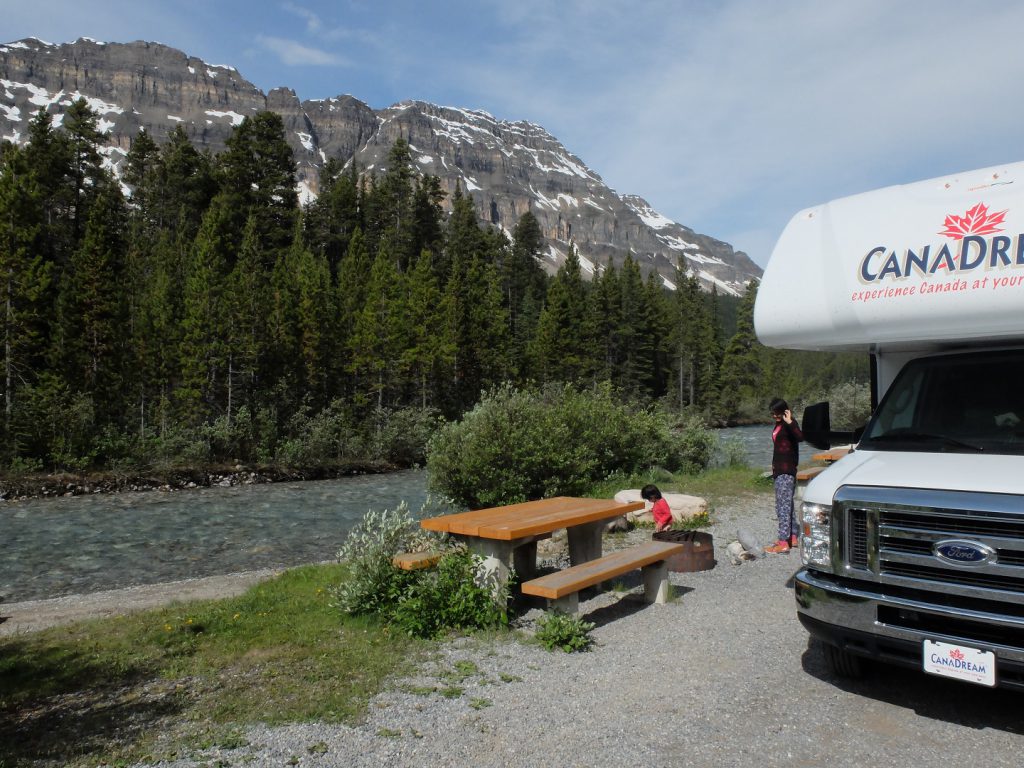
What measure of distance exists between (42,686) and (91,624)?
7.29 ft

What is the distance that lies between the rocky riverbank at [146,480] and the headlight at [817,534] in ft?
88.5

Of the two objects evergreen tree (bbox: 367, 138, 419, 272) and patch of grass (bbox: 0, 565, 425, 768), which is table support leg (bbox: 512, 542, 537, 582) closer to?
patch of grass (bbox: 0, 565, 425, 768)

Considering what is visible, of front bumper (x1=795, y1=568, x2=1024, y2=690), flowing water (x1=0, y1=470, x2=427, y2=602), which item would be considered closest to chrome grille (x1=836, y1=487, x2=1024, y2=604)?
front bumper (x1=795, y1=568, x2=1024, y2=690)

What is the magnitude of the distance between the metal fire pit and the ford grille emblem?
4296mm

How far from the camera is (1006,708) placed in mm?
4629

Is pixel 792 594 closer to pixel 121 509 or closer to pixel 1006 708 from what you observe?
pixel 1006 708

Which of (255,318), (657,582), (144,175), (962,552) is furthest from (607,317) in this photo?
(962,552)

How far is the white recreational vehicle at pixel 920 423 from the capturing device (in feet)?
13.5

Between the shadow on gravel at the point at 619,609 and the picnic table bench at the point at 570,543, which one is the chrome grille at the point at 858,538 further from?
the shadow on gravel at the point at 619,609

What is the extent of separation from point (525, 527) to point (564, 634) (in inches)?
37.0

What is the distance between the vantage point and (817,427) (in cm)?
605

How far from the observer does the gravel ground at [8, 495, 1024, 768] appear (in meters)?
3.98

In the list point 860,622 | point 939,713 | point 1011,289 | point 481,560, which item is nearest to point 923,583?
point 860,622

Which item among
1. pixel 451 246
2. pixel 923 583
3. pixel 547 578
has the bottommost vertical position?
pixel 547 578
